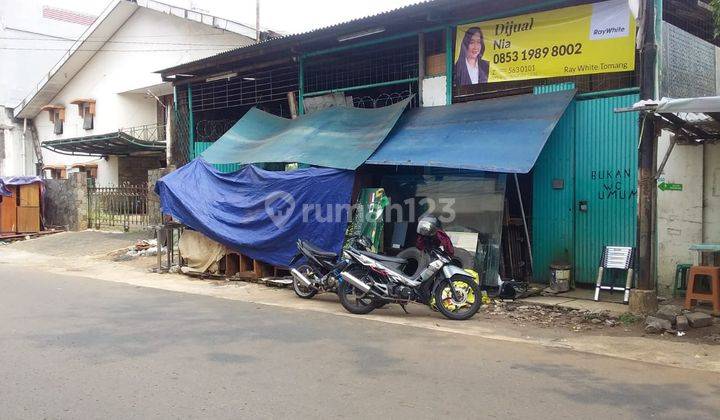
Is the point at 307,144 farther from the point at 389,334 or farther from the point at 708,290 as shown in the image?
the point at 708,290

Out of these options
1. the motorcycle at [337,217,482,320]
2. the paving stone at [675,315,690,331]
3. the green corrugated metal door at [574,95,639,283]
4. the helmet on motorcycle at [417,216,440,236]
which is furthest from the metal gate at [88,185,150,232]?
the paving stone at [675,315,690,331]

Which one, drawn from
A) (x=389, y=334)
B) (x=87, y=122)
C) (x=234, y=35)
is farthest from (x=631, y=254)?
(x=87, y=122)

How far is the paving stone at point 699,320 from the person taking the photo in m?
6.69

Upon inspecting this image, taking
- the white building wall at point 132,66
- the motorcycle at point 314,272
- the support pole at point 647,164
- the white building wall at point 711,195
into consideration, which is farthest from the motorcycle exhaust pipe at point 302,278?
the white building wall at point 132,66

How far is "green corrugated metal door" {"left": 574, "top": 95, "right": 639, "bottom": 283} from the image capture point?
8.75 meters

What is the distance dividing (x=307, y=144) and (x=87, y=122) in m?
19.3

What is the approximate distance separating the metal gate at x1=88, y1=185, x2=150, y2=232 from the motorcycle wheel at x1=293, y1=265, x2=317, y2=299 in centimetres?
975

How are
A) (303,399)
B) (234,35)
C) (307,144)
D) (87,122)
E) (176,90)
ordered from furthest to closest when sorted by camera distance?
1. (87,122)
2. (234,35)
3. (176,90)
4. (307,144)
5. (303,399)

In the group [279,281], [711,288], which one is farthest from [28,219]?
[711,288]

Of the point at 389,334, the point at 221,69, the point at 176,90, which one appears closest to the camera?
the point at 389,334

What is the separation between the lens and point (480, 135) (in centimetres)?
944

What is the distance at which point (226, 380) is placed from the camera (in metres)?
4.91

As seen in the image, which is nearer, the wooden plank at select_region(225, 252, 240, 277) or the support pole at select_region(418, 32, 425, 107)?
the support pole at select_region(418, 32, 425, 107)

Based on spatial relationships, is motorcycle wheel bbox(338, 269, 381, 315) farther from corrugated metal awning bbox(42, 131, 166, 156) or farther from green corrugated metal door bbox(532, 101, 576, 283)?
corrugated metal awning bbox(42, 131, 166, 156)
